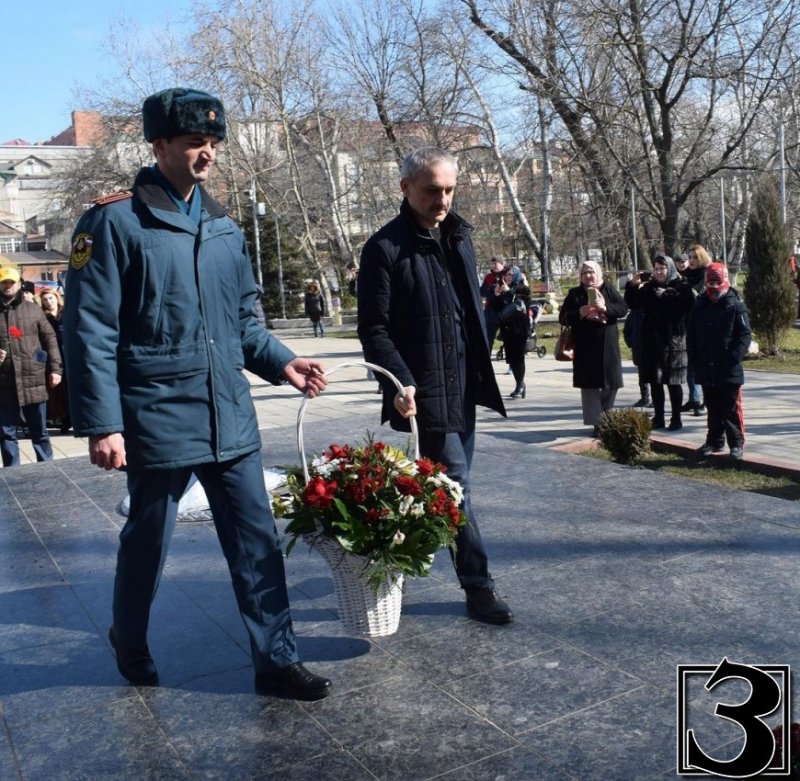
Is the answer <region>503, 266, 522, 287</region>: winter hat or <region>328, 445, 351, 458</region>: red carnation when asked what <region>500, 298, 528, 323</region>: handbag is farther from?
<region>328, 445, 351, 458</region>: red carnation

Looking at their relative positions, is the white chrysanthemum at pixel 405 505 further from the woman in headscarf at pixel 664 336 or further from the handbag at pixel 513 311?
the handbag at pixel 513 311

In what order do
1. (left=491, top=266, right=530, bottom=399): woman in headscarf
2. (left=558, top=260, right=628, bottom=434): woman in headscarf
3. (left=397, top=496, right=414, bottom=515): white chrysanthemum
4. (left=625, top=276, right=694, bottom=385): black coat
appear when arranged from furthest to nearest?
(left=491, top=266, right=530, bottom=399): woman in headscarf, (left=625, top=276, right=694, bottom=385): black coat, (left=558, top=260, right=628, bottom=434): woman in headscarf, (left=397, top=496, right=414, bottom=515): white chrysanthemum

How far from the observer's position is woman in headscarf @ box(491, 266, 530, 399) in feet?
39.7

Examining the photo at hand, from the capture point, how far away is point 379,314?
13.3ft

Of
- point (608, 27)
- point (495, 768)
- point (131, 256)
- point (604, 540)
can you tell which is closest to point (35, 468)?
point (604, 540)

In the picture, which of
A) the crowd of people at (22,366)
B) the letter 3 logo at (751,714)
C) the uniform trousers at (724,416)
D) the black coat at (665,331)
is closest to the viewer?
the letter 3 logo at (751,714)

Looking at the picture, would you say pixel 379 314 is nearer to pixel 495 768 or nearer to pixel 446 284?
pixel 446 284

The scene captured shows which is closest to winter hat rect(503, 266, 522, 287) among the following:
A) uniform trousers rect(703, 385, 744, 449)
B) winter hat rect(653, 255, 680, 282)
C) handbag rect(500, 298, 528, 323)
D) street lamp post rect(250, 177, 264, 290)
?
handbag rect(500, 298, 528, 323)

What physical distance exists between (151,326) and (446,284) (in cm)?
131

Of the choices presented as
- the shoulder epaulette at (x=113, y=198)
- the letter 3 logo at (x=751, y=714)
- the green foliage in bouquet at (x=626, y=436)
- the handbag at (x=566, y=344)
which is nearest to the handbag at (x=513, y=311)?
the handbag at (x=566, y=344)

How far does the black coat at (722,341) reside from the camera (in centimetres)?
800

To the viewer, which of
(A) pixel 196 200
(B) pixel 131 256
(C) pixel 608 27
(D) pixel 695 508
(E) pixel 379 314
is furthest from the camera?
(C) pixel 608 27

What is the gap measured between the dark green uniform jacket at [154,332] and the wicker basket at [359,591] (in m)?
0.48

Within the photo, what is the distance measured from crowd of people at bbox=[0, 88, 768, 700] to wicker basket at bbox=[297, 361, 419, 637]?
0.25m
